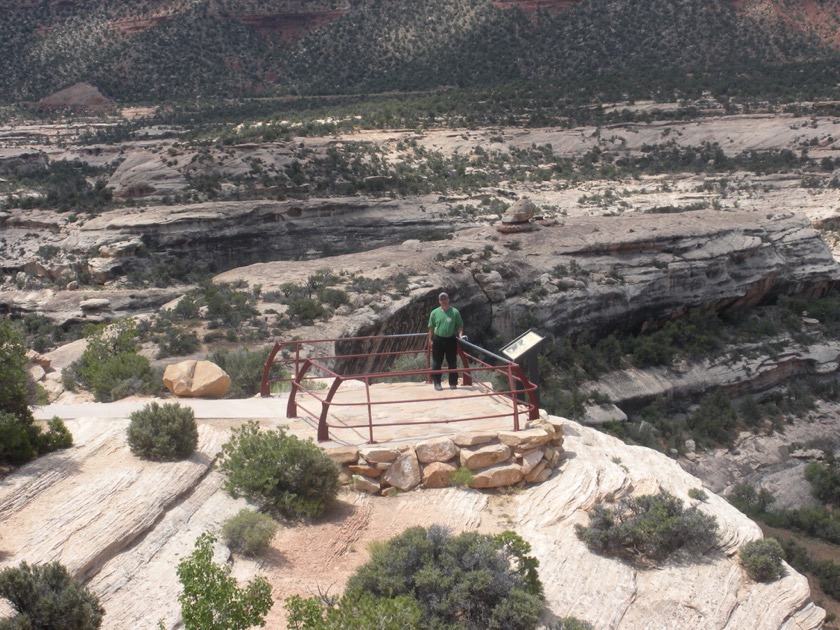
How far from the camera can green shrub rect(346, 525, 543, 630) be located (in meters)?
7.15

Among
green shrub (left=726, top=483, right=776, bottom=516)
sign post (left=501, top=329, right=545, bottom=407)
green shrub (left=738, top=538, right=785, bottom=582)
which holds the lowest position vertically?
green shrub (left=726, top=483, right=776, bottom=516)

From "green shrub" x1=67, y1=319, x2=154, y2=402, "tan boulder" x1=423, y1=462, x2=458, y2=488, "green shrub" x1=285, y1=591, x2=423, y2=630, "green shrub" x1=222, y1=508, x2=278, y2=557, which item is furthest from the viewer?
"green shrub" x1=67, y1=319, x2=154, y2=402

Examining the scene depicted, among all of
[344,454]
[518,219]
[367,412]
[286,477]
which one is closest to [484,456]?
[344,454]

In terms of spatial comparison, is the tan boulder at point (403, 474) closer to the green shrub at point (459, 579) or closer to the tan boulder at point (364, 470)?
the tan boulder at point (364, 470)

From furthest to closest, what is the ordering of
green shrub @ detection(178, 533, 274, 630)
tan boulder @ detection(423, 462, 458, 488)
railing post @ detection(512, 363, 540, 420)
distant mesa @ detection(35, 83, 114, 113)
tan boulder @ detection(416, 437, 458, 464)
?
distant mesa @ detection(35, 83, 114, 113)
railing post @ detection(512, 363, 540, 420)
tan boulder @ detection(416, 437, 458, 464)
tan boulder @ detection(423, 462, 458, 488)
green shrub @ detection(178, 533, 274, 630)

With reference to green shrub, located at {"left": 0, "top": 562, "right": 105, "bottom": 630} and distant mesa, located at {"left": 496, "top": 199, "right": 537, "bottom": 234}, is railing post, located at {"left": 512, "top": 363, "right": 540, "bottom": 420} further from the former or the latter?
distant mesa, located at {"left": 496, "top": 199, "right": 537, "bottom": 234}

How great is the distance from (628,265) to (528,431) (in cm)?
2370

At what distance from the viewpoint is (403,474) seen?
9.31 metres

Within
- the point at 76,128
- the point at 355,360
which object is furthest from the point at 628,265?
the point at 76,128

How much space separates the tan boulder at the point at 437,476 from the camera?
366 inches

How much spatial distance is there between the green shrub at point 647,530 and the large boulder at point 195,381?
5.34m

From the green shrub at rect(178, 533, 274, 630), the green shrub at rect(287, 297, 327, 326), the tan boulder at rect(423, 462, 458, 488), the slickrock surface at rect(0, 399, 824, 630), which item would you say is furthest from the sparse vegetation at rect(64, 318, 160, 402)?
the green shrub at rect(287, 297, 327, 326)

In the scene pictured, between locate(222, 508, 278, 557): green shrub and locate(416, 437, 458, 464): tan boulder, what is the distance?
201 centimetres

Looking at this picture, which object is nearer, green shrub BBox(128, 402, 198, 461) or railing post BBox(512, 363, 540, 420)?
green shrub BBox(128, 402, 198, 461)
